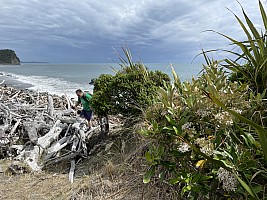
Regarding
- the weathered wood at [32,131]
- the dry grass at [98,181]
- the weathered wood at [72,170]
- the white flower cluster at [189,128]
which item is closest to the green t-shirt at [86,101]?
the weathered wood at [32,131]

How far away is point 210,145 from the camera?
1981mm

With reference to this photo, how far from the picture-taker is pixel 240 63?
9.46ft

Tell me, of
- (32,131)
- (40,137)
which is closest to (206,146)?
(40,137)

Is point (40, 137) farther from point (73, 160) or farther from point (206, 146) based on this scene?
point (206, 146)

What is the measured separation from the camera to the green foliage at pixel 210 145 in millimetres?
1801

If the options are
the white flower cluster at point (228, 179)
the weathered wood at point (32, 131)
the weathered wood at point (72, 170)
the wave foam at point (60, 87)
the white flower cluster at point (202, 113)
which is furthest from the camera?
the wave foam at point (60, 87)

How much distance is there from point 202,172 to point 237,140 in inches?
16.9

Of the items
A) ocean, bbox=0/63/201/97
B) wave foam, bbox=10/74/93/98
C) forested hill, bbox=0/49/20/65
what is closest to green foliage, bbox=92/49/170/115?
ocean, bbox=0/63/201/97

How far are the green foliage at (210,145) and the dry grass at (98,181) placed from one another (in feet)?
2.86

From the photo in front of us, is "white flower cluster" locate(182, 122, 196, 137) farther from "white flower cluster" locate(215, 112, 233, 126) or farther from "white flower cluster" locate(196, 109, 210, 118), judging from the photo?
"white flower cluster" locate(215, 112, 233, 126)

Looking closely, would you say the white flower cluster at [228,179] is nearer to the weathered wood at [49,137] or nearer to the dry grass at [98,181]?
the dry grass at [98,181]

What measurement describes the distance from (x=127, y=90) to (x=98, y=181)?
2.51 meters

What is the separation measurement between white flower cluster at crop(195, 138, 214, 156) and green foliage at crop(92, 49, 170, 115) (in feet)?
12.5

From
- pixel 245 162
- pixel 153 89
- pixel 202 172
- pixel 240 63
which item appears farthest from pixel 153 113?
pixel 153 89
